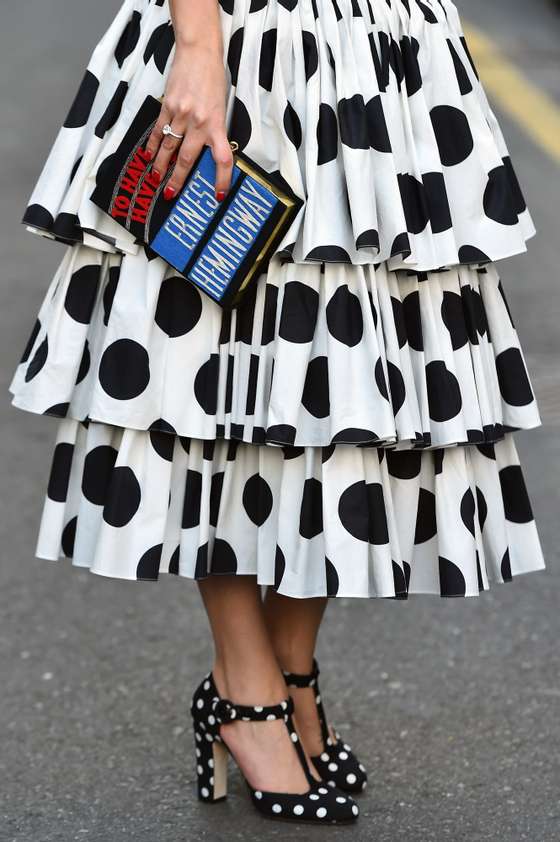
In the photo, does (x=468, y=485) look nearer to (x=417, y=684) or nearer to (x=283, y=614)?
(x=283, y=614)

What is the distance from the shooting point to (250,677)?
2191mm

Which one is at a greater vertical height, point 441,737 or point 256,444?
point 256,444

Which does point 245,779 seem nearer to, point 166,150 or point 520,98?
point 166,150

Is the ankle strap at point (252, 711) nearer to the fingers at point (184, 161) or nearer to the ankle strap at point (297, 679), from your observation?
the ankle strap at point (297, 679)

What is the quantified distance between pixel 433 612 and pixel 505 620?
0.17 m

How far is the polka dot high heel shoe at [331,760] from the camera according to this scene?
231cm

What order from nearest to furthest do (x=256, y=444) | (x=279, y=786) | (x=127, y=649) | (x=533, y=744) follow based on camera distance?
(x=256, y=444)
(x=279, y=786)
(x=533, y=744)
(x=127, y=649)

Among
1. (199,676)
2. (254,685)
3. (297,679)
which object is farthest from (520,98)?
(254,685)

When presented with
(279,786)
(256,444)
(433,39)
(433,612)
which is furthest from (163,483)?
(433,612)

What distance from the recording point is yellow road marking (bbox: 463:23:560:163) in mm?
8062

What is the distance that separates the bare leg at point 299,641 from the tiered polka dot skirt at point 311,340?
0.72ft

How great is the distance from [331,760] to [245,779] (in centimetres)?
17

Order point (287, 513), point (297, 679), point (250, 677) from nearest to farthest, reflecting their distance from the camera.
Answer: point (287, 513) < point (250, 677) < point (297, 679)

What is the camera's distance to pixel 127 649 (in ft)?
9.72
